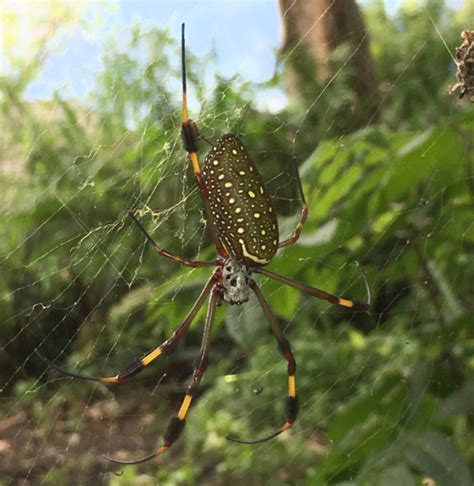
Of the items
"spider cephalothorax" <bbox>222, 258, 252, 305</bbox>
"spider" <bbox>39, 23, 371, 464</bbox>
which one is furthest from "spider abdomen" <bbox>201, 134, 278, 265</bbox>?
"spider cephalothorax" <bbox>222, 258, 252, 305</bbox>

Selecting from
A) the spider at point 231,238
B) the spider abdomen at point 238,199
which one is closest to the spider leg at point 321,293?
the spider at point 231,238

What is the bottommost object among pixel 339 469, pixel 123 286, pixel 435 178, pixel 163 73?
pixel 339 469

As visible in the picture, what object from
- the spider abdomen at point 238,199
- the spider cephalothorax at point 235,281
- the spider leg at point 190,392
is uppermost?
the spider abdomen at point 238,199

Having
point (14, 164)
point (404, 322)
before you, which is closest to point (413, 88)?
point (404, 322)

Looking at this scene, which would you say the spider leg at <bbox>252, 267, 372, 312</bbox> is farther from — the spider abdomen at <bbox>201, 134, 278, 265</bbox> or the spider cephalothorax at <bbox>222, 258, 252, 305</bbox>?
the spider abdomen at <bbox>201, 134, 278, 265</bbox>

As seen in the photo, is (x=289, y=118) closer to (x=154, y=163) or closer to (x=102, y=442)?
(x=154, y=163)

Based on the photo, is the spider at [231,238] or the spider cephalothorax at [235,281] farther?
the spider cephalothorax at [235,281]

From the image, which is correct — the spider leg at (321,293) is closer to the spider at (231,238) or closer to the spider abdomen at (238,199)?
the spider at (231,238)
